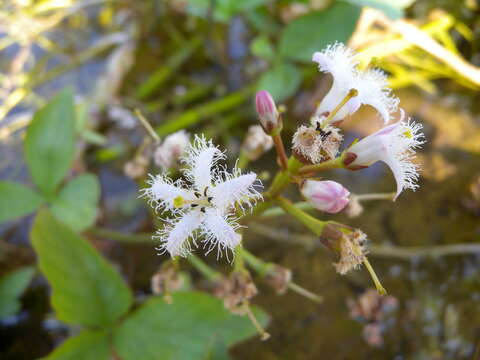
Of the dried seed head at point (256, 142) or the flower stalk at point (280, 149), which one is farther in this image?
the dried seed head at point (256, 142)

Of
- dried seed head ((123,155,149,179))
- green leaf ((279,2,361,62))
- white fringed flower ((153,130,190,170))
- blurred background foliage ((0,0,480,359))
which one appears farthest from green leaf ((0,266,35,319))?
green leaf ((279,2,361,62))

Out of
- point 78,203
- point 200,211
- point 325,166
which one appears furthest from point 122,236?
point 325,166

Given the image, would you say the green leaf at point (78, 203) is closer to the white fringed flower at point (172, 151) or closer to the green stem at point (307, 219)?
the white fringed flower at point (172, 151)

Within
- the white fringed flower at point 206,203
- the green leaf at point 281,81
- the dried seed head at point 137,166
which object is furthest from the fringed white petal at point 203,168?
the green leaf at point 281,81

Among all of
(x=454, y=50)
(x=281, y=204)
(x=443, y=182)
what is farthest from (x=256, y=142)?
(x=454, y=50)

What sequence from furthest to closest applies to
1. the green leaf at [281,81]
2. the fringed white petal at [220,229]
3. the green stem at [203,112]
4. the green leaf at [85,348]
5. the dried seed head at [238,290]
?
the green stem at [203,112] < the green leaf at [281,81] < the green leaf at [85,348] < the dried seed head at [238,290] < the fringed white petal at [220,229]

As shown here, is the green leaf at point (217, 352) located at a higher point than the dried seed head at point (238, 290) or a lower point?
lower
